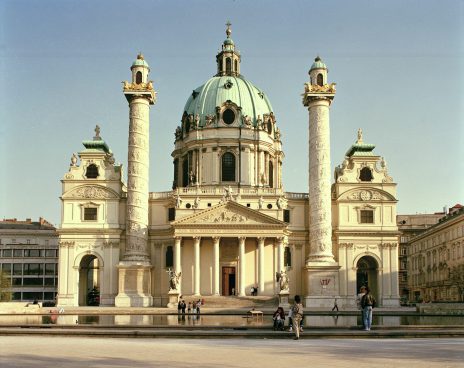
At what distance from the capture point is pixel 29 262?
3792 inches

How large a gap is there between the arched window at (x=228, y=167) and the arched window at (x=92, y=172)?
14.0 metres

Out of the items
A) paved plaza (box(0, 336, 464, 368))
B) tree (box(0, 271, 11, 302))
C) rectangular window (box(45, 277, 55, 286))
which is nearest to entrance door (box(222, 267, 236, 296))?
tree (box(0, 271, 11, 302))

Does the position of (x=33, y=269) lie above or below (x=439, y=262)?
below

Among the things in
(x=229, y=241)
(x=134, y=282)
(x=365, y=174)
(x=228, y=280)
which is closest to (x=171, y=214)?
(x=229, y=241)

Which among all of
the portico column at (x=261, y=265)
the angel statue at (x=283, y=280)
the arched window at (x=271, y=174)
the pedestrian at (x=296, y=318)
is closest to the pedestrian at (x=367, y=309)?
the pedestrian at (x=296, y=318)

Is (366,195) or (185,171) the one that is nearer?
(366,195)

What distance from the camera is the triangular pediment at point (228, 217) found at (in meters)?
66.4

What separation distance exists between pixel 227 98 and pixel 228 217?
714 inches

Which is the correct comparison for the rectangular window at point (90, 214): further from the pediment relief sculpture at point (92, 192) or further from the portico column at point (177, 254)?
the portico column at point (177, 254)

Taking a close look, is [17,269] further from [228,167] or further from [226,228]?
[226,228]

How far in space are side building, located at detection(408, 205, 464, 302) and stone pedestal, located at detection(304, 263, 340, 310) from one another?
55.6ft

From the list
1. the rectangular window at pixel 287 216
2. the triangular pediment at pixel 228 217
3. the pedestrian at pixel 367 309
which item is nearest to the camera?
the pedestrian at pixel 367 309

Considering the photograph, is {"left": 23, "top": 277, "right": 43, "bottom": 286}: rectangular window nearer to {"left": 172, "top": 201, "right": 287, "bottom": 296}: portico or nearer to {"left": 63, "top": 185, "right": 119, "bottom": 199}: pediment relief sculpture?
{"left": 63, "top": 185, "right": 119, "bottom": 199}: pediment relief sculpture

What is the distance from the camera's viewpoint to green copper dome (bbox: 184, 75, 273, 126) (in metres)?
79.2
